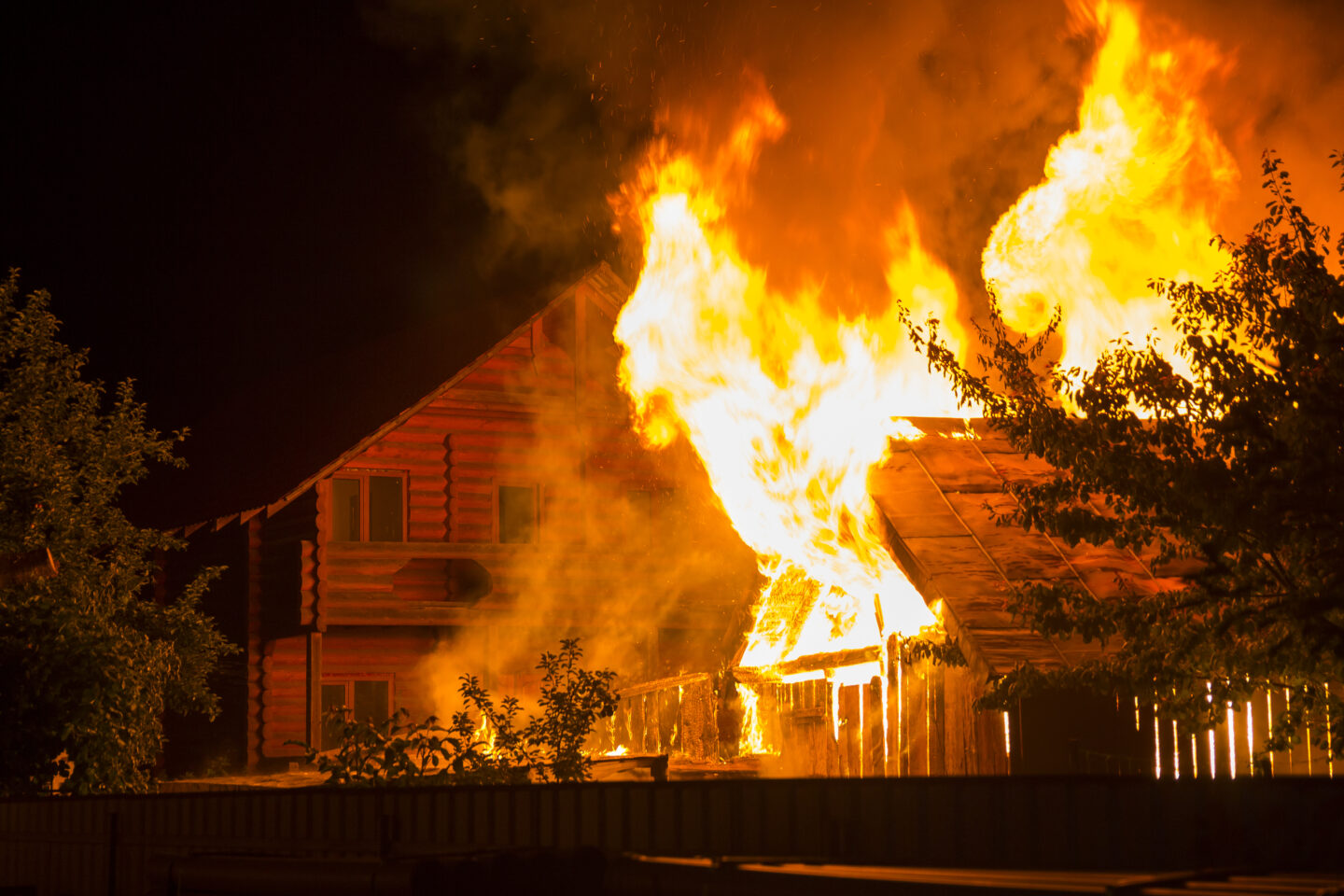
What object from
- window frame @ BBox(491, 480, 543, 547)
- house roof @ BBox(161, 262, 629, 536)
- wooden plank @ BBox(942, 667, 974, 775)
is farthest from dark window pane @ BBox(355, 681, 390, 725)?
wooden plank @ BBox(942, 667, 974, 775)

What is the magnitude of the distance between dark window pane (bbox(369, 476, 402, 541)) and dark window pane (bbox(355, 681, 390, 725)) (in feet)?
8.71

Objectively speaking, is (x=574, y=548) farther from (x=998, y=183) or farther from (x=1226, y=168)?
(x=1226, y=168)

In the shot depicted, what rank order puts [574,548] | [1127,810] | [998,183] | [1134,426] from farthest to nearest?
1. [574,548]
2. [998,183]
3. [1134,426]
4. [1127,810]

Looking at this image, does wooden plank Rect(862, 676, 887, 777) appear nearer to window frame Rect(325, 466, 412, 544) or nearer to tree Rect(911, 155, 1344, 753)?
Result: tree Rect(911, 155, 1344, 753)

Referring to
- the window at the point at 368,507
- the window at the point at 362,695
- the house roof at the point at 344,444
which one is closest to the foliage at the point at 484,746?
the house roof at the point at 344,444

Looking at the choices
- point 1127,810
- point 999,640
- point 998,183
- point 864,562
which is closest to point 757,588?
point 864,562

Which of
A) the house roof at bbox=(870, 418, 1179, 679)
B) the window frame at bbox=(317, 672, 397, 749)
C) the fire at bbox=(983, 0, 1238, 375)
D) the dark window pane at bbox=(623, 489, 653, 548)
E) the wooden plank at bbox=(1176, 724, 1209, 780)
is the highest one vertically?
the fire at bbox=(983, 0, 1238, 375)

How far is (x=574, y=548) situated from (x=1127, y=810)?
21807 millimetres

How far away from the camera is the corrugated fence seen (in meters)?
4.88

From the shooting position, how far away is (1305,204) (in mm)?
16109

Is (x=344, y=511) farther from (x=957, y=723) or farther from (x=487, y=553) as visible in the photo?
(x=957, y=723)

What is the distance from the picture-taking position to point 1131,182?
15727mm

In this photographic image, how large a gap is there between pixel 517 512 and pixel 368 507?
278 cm

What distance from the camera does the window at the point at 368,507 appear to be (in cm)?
2545
